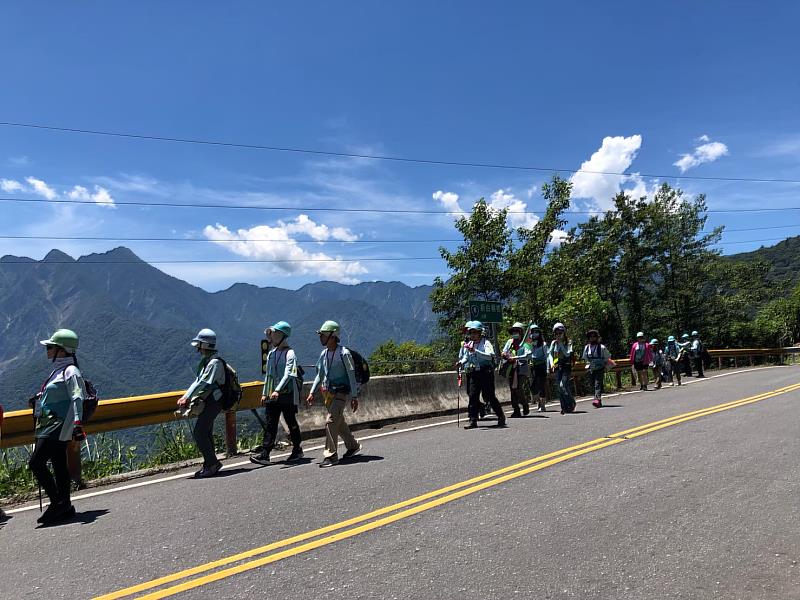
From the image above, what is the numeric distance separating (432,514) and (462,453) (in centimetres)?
270

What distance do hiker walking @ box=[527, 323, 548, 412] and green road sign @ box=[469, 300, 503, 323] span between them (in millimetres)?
2199

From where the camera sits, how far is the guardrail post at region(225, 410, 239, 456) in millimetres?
8430

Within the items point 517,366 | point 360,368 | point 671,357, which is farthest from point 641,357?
point 360,368

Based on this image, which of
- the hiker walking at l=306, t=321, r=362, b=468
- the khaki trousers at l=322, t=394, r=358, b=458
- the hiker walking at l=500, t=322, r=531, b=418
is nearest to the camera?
the khaki trousers at l=322, t=394, r=358, b=458

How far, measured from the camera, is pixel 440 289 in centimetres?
3228

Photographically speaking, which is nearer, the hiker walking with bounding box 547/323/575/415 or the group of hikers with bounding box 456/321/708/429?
the group of hikers with bounding box 456/321/708/429

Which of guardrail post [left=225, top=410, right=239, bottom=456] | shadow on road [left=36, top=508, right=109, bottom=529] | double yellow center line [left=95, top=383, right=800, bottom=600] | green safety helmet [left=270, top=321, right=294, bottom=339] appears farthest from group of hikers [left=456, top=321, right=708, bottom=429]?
shadow on road [left=36, top=508, right=109, bottom=529]

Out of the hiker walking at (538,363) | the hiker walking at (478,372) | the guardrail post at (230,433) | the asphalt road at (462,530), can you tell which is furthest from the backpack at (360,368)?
the hiker walking at (538,363)

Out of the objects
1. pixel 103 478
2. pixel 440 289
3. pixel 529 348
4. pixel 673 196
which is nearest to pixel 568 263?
pixel 440 289

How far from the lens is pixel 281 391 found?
7691mm

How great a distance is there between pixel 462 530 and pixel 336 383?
352cm

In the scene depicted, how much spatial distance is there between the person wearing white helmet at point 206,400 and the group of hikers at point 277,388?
0.01 meters

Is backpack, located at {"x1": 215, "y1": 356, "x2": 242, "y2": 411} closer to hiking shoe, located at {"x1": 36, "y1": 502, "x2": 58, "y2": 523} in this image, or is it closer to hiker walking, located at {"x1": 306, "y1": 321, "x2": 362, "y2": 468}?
hiker walking, located at {"x1": 306, "y1": 321, "x2": 362, "y2": 468}

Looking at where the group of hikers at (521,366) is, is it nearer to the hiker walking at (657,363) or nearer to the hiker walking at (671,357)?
the hiker walking at (657,363)
